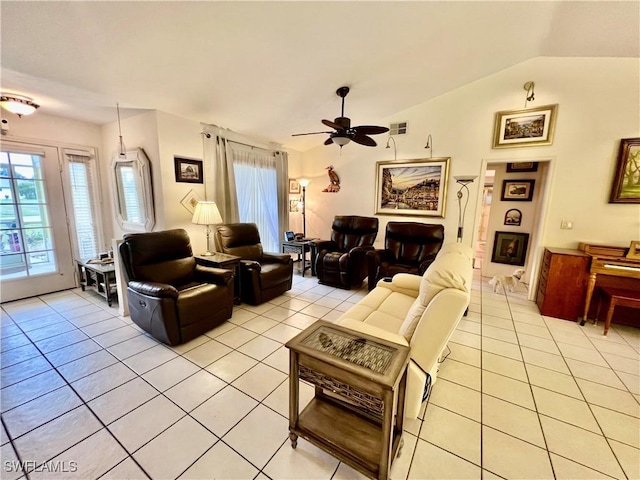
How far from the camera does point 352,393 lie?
1263 millimetres

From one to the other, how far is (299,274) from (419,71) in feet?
12.1

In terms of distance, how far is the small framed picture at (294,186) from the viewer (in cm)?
542

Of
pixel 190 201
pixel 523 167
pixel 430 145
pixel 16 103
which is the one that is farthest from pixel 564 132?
pixel 16 103

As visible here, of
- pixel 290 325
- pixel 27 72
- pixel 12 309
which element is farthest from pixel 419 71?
pixel 12 309

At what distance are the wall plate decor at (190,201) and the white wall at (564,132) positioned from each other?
2.75m

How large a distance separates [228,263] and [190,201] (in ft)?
3.83

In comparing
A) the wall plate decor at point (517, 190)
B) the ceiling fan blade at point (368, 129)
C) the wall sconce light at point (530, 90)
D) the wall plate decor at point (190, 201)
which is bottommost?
the wall plate decor at point (190, 201)

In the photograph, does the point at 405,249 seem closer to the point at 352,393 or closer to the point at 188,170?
the point at 352,393

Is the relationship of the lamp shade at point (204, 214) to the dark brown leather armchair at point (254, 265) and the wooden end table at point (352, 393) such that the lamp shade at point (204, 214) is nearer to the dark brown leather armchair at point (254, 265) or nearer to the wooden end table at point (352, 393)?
A: the dark brown leather armchair at point (254, 265)

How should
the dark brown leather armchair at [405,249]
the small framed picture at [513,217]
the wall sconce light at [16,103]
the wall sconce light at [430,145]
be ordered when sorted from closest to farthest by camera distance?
the wall sconce light at [16,103]
the dark brown leather armchair at [405,249]
the wall sconce light at [430,145]
the small framed picture at [513,217]

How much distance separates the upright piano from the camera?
2799mm

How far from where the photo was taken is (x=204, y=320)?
103 inches

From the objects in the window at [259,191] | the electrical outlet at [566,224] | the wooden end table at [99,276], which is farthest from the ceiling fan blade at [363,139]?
the wooden end table at [99,276]

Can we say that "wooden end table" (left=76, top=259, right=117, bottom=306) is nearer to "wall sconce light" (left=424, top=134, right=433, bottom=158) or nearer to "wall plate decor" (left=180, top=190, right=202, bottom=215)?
"wall plate decor" (left=180, top=190, right=202, bottom=215)
